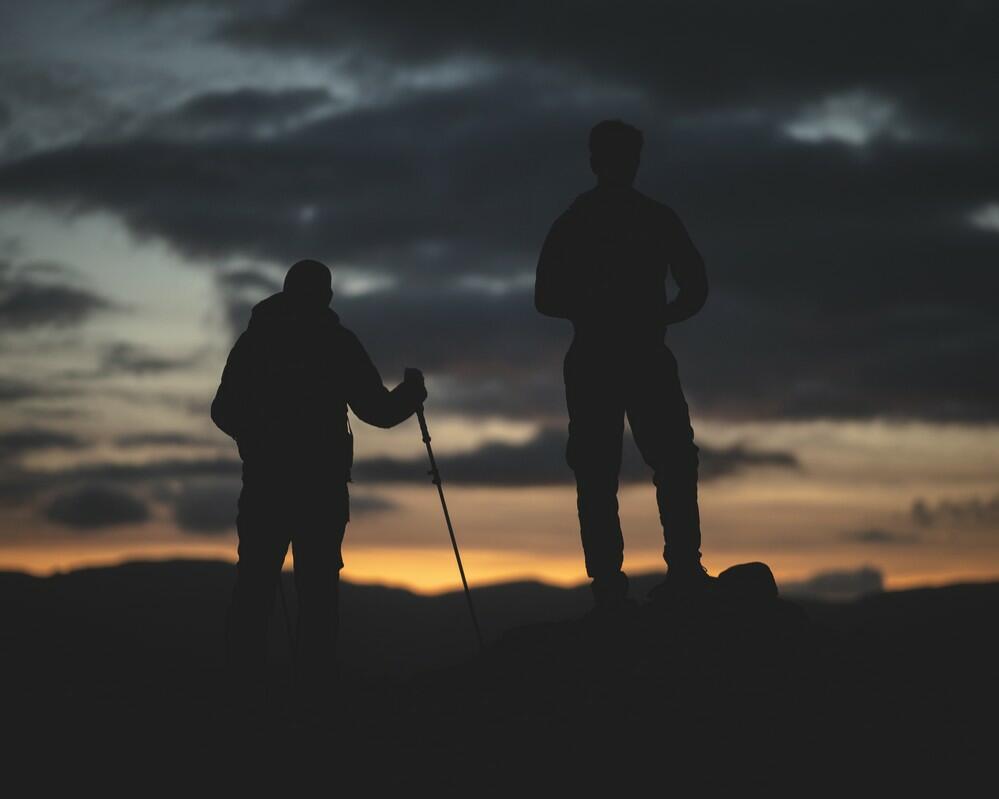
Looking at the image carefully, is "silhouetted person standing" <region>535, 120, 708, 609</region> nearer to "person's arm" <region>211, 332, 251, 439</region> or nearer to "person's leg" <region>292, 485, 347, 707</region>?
"person's leg" <region>292, 485, 347, 707</region>

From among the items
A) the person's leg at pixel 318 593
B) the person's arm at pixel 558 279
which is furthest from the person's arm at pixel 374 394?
the person's arm at pixel 558 279

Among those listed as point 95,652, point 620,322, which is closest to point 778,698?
point 620,322

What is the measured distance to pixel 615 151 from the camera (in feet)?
39.2

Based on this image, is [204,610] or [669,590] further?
[204,610]

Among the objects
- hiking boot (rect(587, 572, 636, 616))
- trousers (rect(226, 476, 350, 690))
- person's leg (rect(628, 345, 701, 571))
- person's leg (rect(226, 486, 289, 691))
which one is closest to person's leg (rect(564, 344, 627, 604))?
hiking boot (rect(587, 572, 636, 616))

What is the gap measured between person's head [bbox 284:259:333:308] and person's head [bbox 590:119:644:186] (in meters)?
2.71

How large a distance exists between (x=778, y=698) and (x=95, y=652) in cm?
760

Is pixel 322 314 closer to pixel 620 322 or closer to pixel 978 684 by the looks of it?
pixel 620 322

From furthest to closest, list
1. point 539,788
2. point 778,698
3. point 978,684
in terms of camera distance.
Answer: point 978,684, point 778,698, point 539,788

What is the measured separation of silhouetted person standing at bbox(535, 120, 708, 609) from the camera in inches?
469

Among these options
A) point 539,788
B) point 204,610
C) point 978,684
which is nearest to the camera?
point 539,788

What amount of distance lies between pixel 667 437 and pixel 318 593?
11.3 feet

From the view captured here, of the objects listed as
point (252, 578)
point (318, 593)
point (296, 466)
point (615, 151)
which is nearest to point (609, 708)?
point (318, 593)

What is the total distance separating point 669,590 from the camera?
12.4 m
